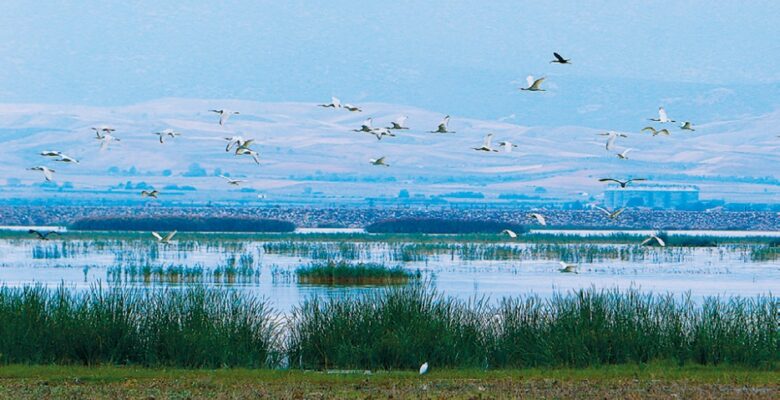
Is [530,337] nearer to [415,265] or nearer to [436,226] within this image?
[415,265]

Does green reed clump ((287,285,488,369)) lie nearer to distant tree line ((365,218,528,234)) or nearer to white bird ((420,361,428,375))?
white bird ((420,361,428,375))

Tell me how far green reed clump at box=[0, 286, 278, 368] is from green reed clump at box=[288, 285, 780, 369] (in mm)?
1023

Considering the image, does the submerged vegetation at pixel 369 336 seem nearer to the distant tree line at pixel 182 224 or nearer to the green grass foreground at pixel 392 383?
the green grass foreground at pixel 392 383

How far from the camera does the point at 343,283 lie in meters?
45.6

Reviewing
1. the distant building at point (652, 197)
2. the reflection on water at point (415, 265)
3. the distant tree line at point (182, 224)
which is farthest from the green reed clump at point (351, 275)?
the distant building at point (652, 197)

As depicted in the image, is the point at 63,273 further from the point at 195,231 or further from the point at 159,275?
the point at 195,231

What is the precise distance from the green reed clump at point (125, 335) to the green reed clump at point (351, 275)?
63.1ft

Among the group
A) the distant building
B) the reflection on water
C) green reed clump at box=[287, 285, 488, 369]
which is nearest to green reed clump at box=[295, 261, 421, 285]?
the reflection on water

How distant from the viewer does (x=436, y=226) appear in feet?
305

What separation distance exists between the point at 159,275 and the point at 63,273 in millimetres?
3466

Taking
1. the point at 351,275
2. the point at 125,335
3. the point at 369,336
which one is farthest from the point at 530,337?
the point at 351,275

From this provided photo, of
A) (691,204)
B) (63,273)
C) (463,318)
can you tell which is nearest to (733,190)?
(691,204)

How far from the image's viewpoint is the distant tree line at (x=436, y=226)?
92500mm

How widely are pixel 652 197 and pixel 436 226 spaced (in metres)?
70.6
